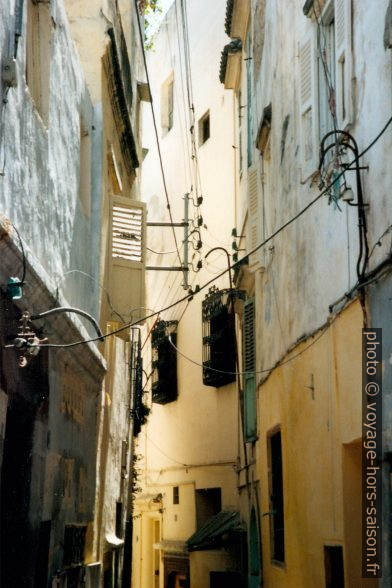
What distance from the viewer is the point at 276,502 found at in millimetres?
13070

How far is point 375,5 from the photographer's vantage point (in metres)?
8.07

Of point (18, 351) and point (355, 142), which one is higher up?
point (355, 142)

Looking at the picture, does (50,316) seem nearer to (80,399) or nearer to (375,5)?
(80,399)

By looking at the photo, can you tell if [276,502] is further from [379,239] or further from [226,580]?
[379,239]

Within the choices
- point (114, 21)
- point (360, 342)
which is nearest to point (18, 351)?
point (360, 342)

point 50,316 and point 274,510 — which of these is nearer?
point 50,316

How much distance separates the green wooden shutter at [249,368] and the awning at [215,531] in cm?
223

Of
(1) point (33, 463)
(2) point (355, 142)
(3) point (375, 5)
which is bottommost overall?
(1) point (33, 463)

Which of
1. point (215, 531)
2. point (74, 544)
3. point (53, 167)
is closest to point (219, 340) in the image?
point (215, 531)

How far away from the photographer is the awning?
17328mm

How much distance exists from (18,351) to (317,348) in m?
3.70

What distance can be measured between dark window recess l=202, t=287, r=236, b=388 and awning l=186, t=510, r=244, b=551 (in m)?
2.63

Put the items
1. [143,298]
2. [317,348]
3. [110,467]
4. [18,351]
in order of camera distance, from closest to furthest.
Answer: [18,351] → [317,348] → [143,298] → [110,467]

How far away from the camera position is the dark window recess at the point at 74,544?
33.7ft
